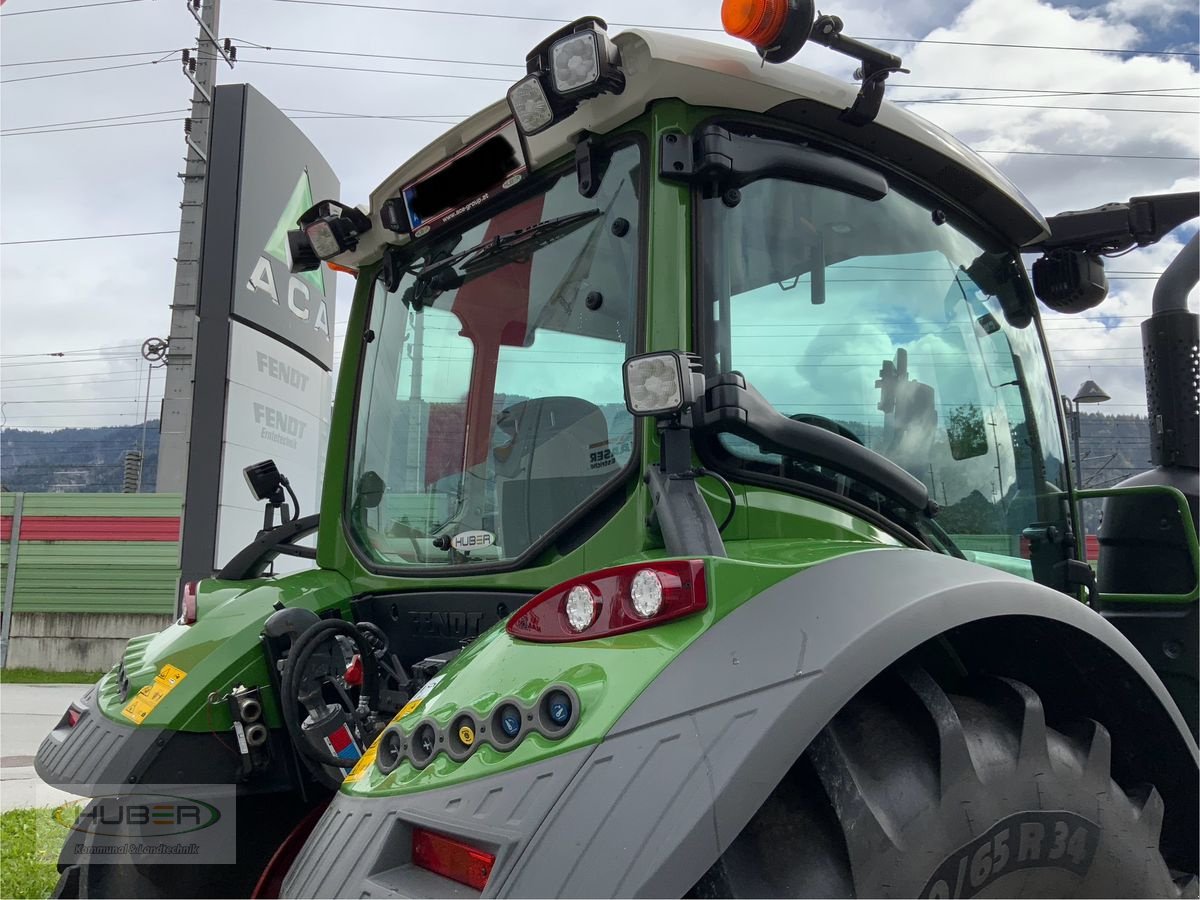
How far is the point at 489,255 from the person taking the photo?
2492mm

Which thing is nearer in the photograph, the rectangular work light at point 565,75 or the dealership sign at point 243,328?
the rectangular work light at point 565,75

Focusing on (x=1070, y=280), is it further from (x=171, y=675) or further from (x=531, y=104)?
(x=171, y=675)

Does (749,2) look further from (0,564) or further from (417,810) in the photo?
(0,564)

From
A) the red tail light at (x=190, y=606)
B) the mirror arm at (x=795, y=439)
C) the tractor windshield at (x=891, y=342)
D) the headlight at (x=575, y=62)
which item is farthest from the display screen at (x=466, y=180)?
the red tail light at (x=190, y=606)

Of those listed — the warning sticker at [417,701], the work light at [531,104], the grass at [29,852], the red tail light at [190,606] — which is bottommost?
the grass at [29,852]

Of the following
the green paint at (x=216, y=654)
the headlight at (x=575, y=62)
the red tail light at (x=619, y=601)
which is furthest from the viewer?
the green paint at (x=216, y=654)

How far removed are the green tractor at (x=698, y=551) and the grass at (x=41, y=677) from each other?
10.8m

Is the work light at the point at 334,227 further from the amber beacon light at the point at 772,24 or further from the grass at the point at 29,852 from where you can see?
the grass at the point at 29,852

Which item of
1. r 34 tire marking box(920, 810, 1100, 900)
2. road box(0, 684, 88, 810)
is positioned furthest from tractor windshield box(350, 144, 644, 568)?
road box(0, 684, 88, 810)

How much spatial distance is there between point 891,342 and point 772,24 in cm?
80

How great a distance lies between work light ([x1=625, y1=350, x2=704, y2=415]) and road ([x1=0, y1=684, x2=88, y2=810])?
5.44 metres

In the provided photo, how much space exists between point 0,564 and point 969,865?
47.7 ft

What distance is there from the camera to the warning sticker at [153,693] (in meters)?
2.41

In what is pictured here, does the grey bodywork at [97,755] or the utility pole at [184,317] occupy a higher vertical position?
the utility pole at [184,317]
